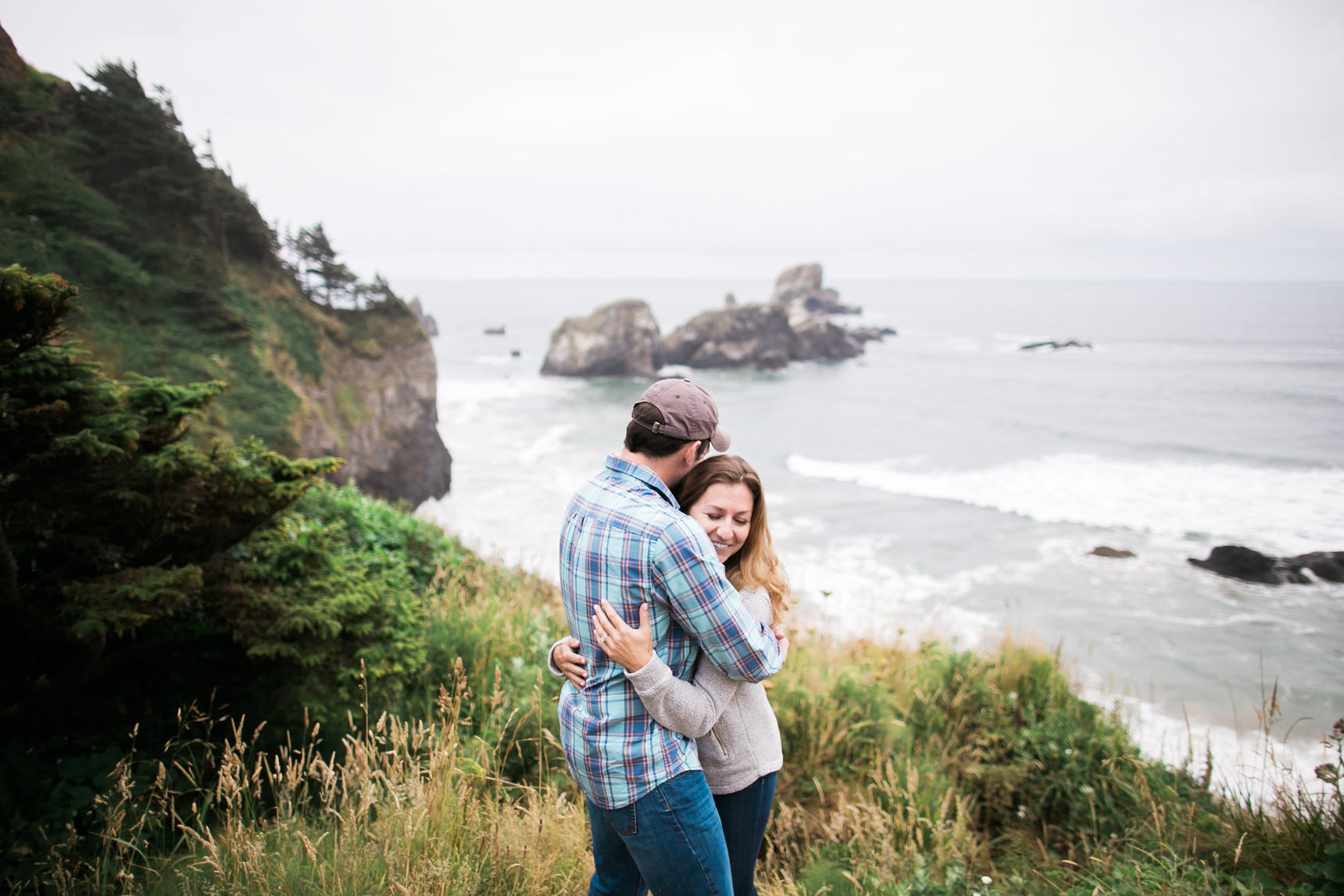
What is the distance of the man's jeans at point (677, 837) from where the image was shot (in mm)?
1916

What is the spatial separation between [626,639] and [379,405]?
18918 millimetres

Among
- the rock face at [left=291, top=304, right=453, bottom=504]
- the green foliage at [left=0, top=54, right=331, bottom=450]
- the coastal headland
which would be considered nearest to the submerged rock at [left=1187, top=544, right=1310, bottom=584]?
Result: the coastal headland

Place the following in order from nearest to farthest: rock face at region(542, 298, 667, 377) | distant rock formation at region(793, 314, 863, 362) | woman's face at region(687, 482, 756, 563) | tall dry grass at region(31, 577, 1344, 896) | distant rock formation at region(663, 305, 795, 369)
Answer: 1. woman's face at region(687, 482, 756, 563)
2. tall dry grass at region(31, 577, 1344, 896)
3. rock face at region(542, 298, 667, 377)
4. distant rock formation at region(663, 305, 795, 369)
5. distant rock formation at region(793, 314, 863, 362)

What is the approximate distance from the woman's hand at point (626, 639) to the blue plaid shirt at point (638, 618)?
5cm

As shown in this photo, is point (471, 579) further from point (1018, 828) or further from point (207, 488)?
point (1018, 828)

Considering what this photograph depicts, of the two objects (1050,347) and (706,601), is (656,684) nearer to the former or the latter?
(706,601)

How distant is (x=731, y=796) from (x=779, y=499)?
20023mm

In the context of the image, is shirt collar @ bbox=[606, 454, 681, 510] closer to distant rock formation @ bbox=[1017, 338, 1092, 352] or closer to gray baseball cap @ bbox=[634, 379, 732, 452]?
gray baseball cap @ bbox=[634, 379, 732, 452]

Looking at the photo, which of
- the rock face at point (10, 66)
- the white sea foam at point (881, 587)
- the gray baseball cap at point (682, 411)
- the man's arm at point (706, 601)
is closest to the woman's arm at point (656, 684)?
the man's arm at point (706, 601)

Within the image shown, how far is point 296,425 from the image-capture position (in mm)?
13625

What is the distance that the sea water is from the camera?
1139 centimetres

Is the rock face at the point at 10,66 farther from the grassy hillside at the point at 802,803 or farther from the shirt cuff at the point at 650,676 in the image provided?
the shirt cuff at the point at 650,676

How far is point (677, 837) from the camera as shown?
193cm

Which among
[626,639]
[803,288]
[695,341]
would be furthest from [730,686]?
[803,288]
